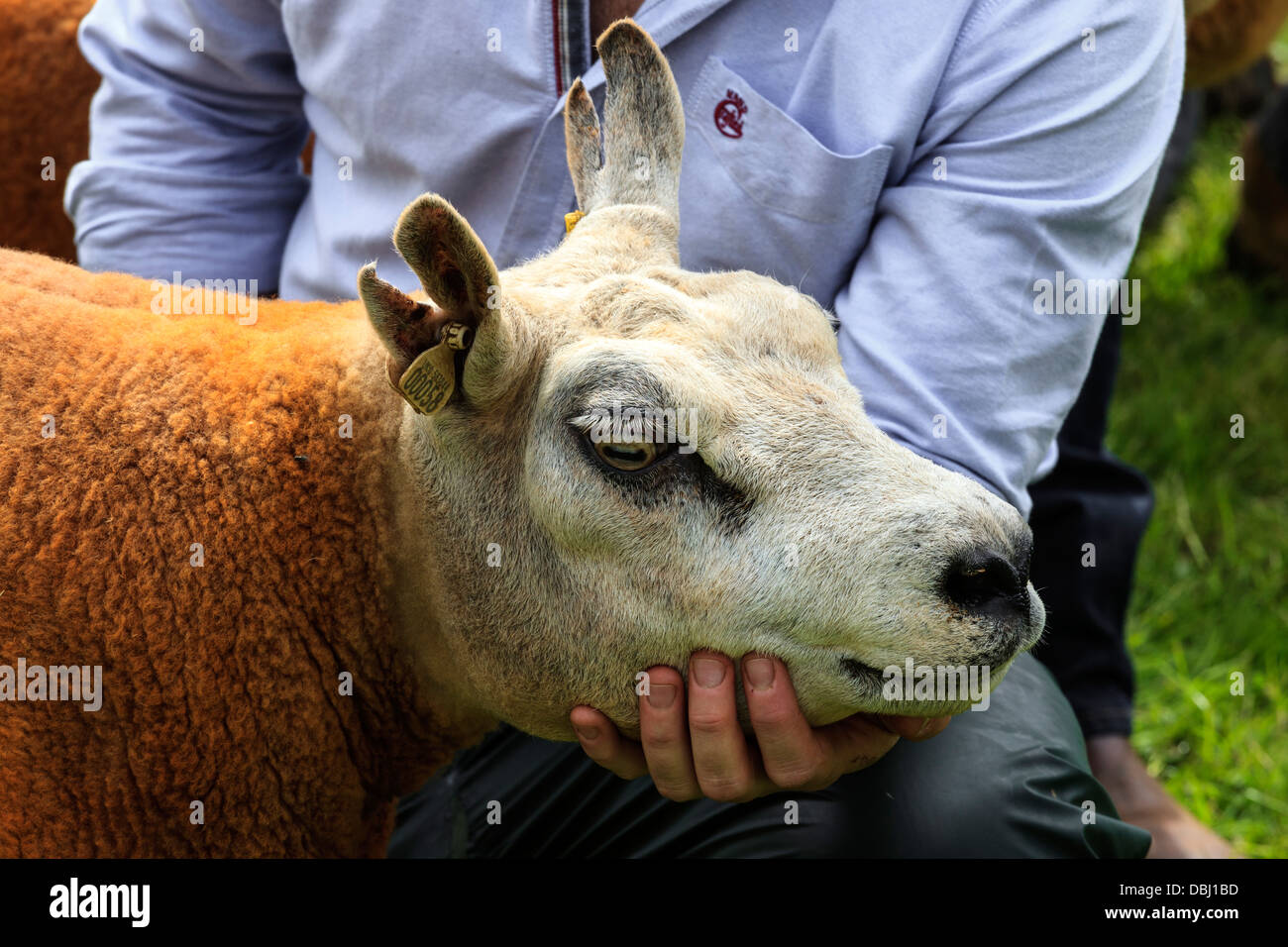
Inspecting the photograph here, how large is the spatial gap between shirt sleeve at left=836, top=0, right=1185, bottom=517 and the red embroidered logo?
1.74ft

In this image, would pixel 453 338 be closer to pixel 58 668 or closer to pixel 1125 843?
pixel 58 668

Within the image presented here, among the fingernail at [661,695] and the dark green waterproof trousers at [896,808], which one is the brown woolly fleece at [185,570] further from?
the dark green waterproof trousers at [896,808]

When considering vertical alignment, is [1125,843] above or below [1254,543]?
below

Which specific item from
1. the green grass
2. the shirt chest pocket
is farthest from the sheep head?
the green grass

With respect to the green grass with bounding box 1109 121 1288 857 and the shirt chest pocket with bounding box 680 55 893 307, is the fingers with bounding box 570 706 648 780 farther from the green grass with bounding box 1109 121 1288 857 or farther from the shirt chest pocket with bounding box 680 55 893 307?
the green grass with bounding box 1109 121 1288 857

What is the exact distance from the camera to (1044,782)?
3773mm

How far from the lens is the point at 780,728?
9.99ft

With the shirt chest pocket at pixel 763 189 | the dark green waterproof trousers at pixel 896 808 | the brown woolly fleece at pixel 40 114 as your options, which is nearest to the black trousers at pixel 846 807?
the dark green waterproof trousers at pixel 896 808

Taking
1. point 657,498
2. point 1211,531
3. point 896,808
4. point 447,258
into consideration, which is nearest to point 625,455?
point 657,498

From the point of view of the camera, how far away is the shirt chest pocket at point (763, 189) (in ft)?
12.8
